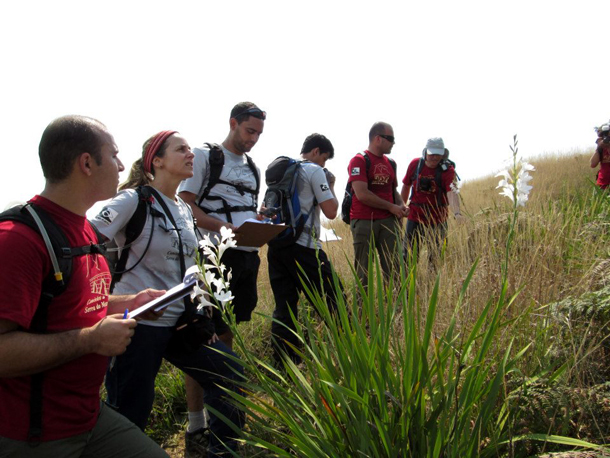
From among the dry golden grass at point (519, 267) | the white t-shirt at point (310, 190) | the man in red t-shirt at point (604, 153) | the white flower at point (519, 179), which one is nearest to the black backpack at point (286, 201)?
the white t-shirt at point (310, 190)

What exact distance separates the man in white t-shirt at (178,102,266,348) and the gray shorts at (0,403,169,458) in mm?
1866

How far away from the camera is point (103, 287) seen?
2348 millimetres

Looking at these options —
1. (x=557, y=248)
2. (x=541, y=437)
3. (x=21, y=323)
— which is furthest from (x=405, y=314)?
(x=557, y=248)

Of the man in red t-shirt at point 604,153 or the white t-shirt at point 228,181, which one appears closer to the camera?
the white t-shirt at point 228,181

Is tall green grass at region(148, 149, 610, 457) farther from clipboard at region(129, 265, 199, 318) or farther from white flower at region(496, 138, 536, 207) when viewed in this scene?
clipboard at region(129, 265, 199, 318)

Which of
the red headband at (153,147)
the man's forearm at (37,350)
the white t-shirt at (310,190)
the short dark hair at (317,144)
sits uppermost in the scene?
the short dark hair at (317,144)

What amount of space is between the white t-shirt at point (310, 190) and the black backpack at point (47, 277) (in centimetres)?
300

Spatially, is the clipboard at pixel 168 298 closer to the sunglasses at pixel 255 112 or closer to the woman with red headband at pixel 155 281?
the woman with red headband at pixel 155 281

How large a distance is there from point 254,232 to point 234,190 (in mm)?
576

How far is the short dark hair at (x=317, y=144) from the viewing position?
5301 millimetres

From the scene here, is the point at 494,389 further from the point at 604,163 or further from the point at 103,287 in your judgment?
the point at 604,163

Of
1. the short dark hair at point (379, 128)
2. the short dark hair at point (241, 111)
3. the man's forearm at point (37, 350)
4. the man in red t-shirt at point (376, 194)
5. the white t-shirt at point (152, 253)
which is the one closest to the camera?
the man's forearm at point (37, 350)

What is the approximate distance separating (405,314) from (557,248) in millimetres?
1958

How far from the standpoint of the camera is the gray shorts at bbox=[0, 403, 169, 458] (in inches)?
77.3
